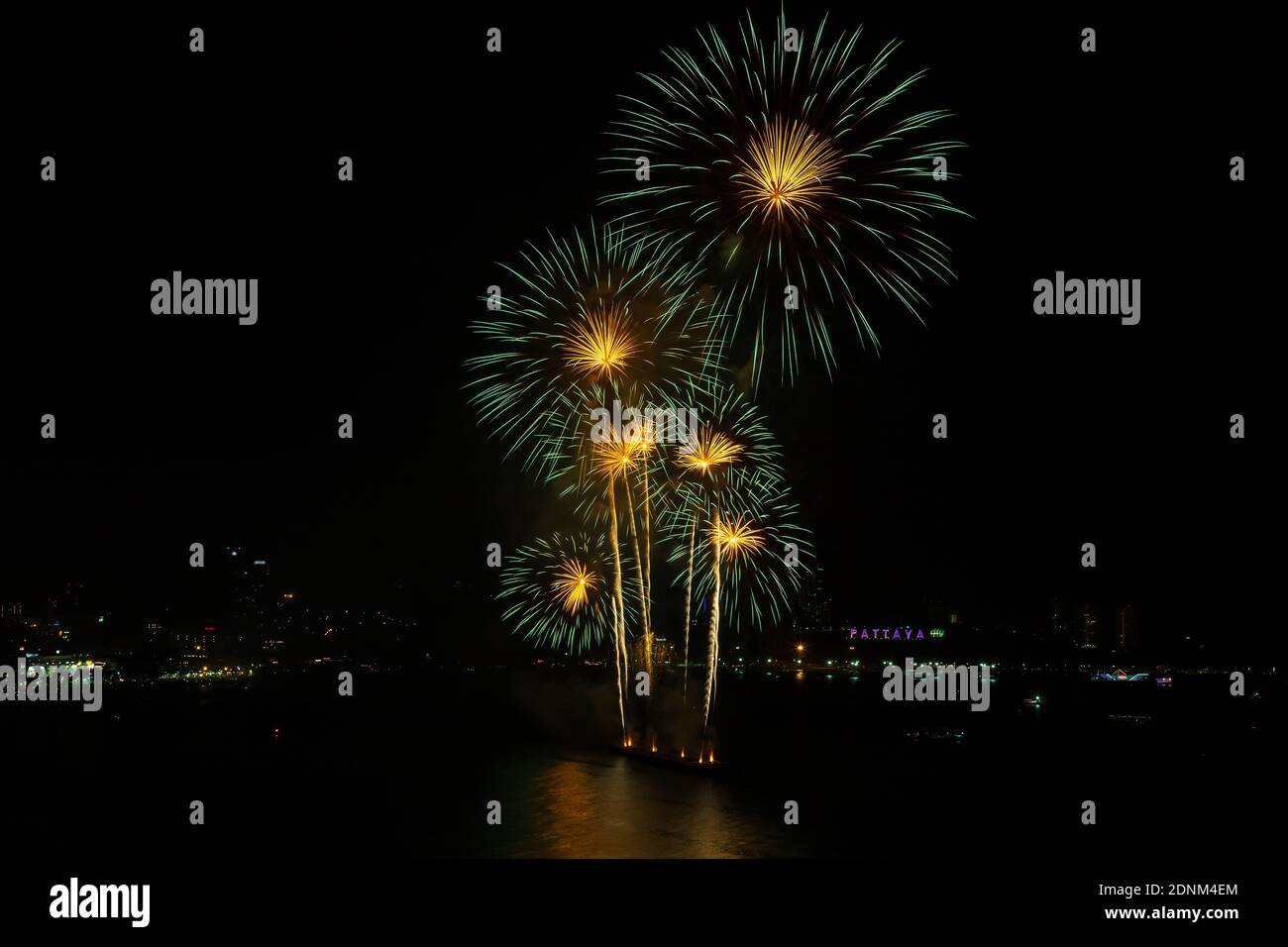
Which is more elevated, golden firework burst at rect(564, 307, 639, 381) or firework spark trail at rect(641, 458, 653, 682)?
golden firework burst at rect(564, 307, 639, 381)

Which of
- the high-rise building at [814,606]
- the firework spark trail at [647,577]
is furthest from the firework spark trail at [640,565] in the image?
the high-rise building at [814,606]

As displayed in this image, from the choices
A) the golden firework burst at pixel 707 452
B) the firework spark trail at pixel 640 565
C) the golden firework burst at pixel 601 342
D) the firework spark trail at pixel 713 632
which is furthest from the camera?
the firework spark trail at pixel 640 565

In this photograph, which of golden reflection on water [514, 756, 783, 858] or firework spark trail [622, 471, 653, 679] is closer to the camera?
golden reflection on water [514, 756, 783, 858]

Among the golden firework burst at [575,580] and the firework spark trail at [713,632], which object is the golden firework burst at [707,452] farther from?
the golden firework burst at [575,580]

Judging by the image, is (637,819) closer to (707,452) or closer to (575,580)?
(707,452)

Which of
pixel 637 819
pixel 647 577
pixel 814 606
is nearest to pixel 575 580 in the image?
pixel 647 577

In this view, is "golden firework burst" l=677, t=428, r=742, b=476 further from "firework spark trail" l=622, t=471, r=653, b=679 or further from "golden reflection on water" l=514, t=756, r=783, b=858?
"golden reflection on water" l=514, t=756, r=783, b=858

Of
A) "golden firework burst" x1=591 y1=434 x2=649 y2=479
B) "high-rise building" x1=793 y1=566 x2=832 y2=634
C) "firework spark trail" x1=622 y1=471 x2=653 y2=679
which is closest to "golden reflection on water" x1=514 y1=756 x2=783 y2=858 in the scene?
"firework spark trail" x1=622 y1=471 x2=653 y2=679
